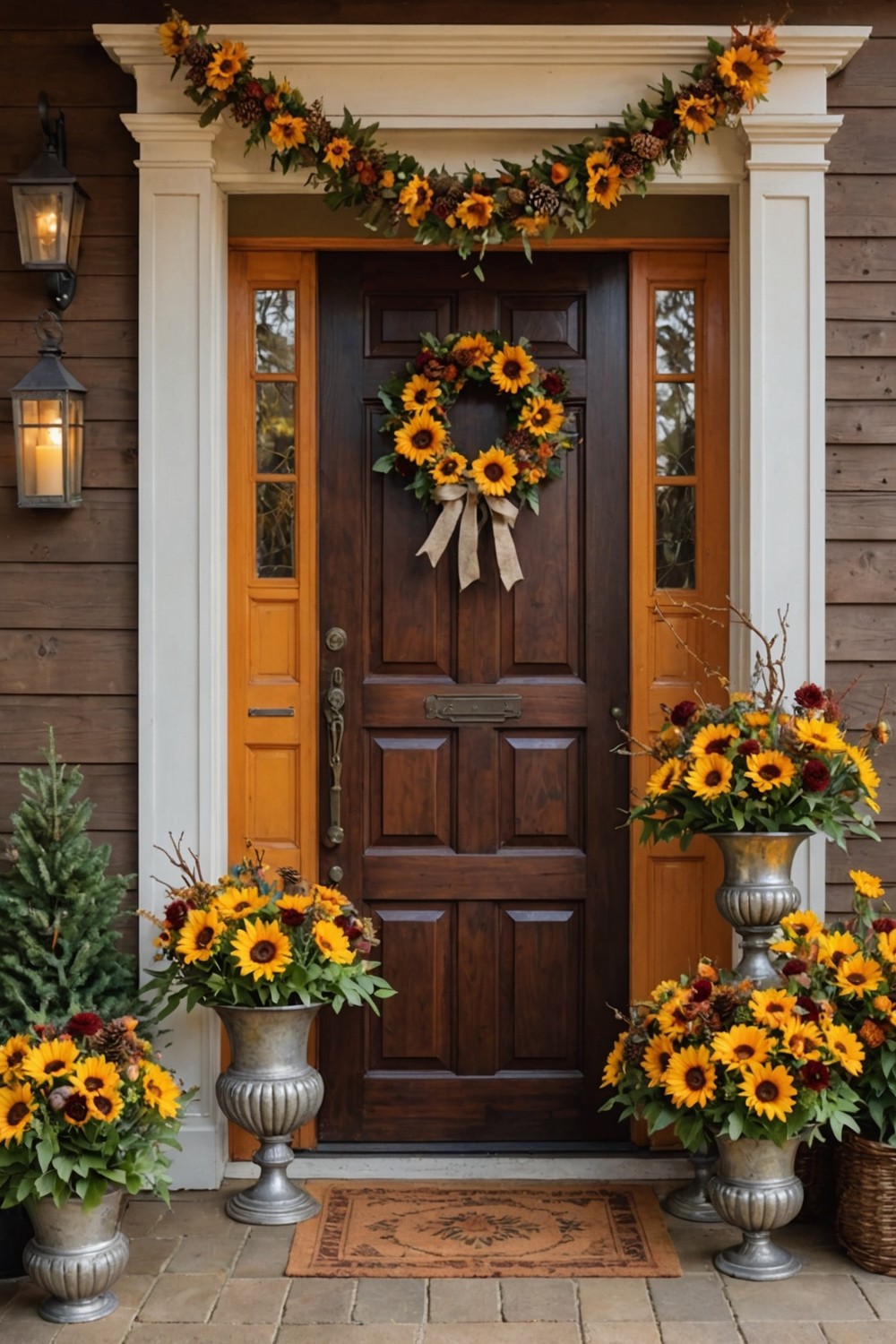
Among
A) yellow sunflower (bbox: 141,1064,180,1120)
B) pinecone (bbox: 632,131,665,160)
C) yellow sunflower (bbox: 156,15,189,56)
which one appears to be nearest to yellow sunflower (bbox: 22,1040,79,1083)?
yellow sunflower (bbox: 141,1064,180,1120)

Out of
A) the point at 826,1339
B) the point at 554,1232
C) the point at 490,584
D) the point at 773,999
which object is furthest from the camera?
the point at 490,584

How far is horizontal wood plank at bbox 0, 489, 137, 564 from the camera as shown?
3322mm

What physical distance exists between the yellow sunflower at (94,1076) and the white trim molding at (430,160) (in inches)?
24.8

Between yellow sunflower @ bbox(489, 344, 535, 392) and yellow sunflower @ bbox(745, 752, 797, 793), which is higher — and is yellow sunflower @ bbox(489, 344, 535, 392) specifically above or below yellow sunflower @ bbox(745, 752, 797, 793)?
above

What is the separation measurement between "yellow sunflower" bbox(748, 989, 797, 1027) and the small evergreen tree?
134cm

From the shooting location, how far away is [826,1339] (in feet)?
8.43

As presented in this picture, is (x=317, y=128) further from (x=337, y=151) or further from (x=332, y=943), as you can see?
(x=332, y=943)

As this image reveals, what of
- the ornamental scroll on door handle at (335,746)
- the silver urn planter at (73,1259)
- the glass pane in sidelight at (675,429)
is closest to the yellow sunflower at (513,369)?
the glass pane in sidelight at (675,429)

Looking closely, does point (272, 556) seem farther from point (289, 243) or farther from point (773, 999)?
point (773, 999)

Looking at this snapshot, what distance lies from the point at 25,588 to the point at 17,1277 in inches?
60.1

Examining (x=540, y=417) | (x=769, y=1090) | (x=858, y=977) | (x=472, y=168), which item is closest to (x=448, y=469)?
(x=540, y=417)

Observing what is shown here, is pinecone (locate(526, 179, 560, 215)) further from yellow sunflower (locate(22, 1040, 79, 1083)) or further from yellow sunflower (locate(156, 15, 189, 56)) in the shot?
yellow sunflower (locate(22, 1040, 79, 1083))

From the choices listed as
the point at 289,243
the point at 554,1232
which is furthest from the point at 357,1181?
the point at 289,243

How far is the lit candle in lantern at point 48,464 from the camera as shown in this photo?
322 centimetres
